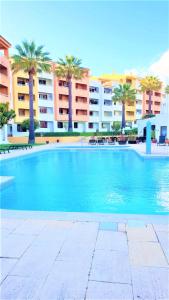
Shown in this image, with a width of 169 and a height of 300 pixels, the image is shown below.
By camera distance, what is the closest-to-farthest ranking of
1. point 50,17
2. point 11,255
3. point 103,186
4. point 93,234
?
point 11,255, point 93,234, point 103,186, point 50,17

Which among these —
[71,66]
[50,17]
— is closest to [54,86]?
[71,66]

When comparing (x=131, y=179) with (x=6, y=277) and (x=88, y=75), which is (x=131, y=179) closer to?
(x=6, y=277)

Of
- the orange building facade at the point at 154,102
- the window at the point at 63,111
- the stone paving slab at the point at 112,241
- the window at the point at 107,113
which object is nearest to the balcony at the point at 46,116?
the window at the point at 63,111

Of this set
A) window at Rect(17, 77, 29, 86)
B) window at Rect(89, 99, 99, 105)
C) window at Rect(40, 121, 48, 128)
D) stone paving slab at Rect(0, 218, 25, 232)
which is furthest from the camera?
window at Rect(89, 99, 99, 105)

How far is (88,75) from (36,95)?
14.0m

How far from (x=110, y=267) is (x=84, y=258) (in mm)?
413

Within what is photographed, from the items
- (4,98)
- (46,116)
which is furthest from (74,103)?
(4,98)

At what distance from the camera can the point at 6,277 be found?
297 centimetres

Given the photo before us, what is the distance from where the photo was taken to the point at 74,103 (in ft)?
156

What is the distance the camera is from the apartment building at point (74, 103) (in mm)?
45503

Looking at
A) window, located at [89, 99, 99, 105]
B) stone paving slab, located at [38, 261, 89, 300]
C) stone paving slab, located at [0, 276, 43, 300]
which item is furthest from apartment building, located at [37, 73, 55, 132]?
stone paving slab, located at [0, 276, 43, 300]

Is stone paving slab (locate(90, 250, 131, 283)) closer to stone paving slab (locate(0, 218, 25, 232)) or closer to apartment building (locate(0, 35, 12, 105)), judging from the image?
stone paving slab (locate(0, 218, 25, 232))

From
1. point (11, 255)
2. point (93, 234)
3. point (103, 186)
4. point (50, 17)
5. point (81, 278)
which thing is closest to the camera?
point (81, 278)

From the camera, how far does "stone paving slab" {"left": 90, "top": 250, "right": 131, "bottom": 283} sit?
115 inches
